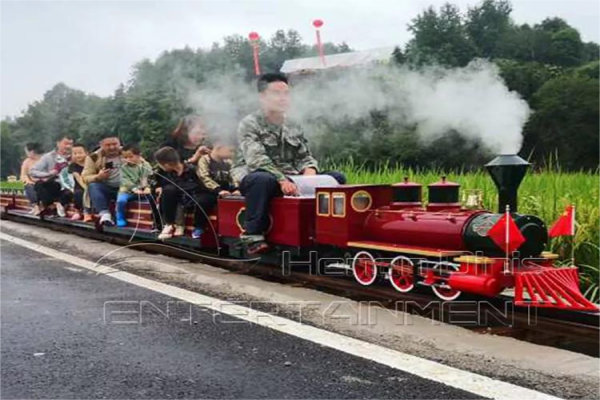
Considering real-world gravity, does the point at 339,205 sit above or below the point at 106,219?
above

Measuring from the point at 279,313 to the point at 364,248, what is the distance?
1080mm

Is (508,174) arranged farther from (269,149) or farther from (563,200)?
(269,149)

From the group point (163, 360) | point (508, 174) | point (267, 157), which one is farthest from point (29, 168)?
point (508, 174)

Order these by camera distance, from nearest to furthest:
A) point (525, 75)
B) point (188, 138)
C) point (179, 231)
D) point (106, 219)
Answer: point (525, 75) → point (179, 231) → point (188, 138) → point (106, 219)

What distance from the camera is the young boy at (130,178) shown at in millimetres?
10227

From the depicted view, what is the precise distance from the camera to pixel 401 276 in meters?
5.64

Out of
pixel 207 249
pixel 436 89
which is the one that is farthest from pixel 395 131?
pixel 207 249

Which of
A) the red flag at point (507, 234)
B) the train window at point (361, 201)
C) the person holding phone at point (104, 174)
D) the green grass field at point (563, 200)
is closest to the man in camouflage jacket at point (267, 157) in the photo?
the train window at point (361, 201)

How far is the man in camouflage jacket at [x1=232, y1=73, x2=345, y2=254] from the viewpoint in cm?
682

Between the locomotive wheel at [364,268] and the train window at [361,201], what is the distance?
40 cm

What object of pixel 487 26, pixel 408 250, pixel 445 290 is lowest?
pixel 445 290

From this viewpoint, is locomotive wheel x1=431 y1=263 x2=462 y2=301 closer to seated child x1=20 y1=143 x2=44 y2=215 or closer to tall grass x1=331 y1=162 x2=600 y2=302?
tall grass x1=331 y1=162 x2=600 y2=302

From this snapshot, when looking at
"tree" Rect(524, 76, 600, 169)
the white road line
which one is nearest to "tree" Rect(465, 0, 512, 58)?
"tree" Rect(524, 76, 600, 169)

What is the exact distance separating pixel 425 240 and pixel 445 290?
0.44 metres
